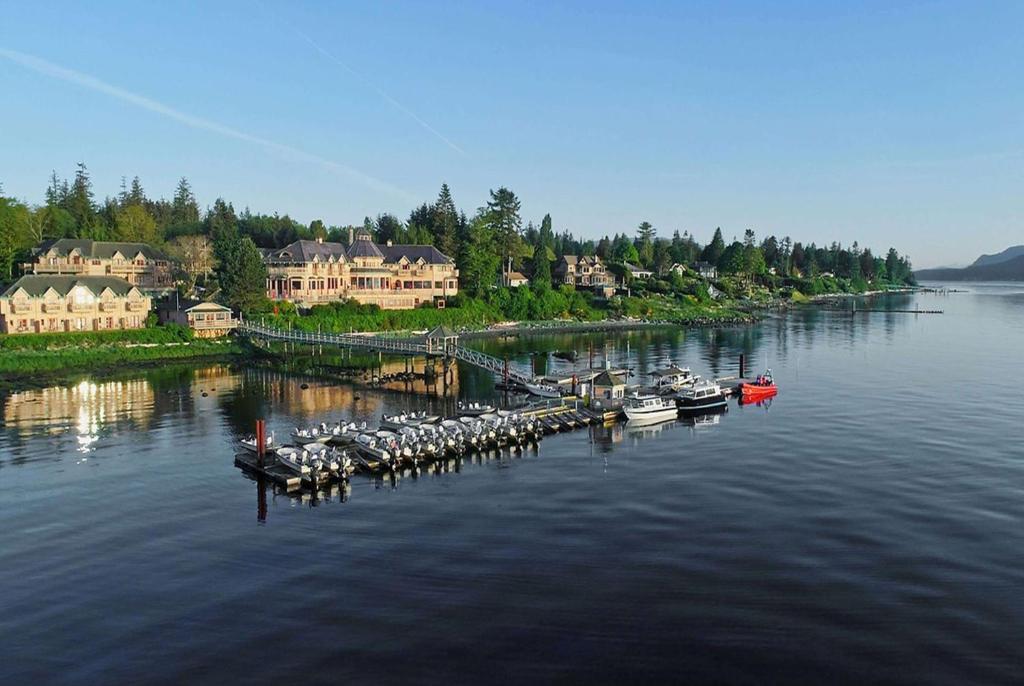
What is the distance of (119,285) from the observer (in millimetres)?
104062

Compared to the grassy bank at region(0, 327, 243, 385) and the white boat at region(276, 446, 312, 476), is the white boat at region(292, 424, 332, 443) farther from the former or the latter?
the grassy bank at region(0, 327, 243, 385)

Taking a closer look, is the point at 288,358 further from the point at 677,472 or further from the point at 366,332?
the point at 677,472

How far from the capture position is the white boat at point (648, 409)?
204 feet

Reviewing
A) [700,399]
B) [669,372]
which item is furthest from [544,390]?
[669,372]

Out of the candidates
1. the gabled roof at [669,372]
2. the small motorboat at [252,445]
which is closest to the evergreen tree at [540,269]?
the gabled roof at [669,372]

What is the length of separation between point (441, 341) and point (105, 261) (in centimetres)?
7408

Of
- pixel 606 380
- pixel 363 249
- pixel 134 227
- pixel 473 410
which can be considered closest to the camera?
pixel 473 410

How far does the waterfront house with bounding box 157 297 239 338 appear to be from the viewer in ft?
343

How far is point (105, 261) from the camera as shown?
127875 millimetres

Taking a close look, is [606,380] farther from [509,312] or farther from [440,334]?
[509,312]

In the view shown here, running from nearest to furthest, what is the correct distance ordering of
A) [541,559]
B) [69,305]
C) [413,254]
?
[541,559] < [69,305] < [413,254]

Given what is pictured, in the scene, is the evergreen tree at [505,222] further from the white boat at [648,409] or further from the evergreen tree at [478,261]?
the white boat at [648,409]

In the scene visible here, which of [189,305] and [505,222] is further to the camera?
[505,222]

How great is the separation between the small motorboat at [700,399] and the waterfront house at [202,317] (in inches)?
2728
